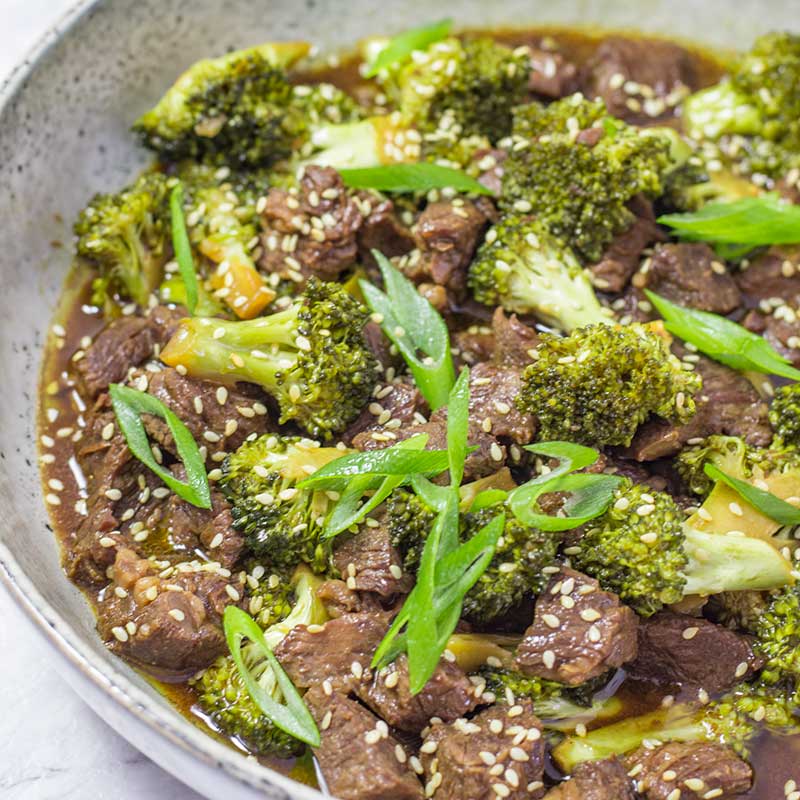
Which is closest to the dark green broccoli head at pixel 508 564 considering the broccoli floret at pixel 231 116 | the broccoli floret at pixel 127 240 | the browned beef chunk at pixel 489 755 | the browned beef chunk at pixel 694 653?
the browned beef chunk at pixel 489 755

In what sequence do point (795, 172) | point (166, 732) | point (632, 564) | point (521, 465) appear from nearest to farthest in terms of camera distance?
point (166, 732), point (632, 564), point (521, 465), point (795, 172)

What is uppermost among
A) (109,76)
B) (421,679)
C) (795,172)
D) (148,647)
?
(109,76)

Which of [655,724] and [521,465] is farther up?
[521,465]

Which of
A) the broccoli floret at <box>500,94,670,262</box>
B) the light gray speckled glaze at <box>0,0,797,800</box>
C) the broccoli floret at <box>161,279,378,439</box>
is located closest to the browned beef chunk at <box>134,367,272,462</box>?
the broccoli floret at <box>161,279,378,439</box>

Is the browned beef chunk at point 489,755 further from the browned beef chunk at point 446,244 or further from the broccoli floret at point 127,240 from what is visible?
the broccoli floret at point 127,240

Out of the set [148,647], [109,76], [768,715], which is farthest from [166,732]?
[109,76]

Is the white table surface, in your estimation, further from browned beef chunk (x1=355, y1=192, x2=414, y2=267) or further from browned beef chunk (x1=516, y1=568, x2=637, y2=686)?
browned beef chunk (x1=355, y1=192, x2=414, y2=267)

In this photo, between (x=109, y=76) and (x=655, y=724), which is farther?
(x=109, y=76)

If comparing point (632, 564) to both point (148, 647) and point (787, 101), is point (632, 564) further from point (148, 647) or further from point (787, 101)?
point (787, 101)

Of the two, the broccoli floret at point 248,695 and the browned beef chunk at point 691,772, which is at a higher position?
the broccoli floret at point 248,695
